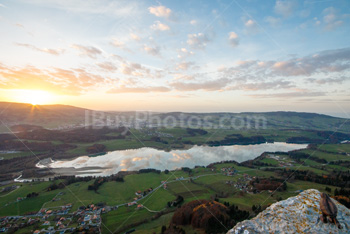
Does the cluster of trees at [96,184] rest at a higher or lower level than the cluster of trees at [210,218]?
lower

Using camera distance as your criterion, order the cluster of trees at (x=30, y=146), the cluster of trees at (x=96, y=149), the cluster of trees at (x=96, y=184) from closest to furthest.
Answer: the cluster of trees at (x=96, y=184)
the cluster of trees at (x=30, y=146)
the cluster of trees at (x=96, y=149)

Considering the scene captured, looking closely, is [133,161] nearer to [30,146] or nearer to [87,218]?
[87,218]

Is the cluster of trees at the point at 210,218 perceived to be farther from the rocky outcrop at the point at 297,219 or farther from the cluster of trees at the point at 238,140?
the cluster of trees at the point at 238,140

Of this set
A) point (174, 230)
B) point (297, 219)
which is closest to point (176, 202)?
point (174, 230)

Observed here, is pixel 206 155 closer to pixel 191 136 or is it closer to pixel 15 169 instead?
pixel 191 136

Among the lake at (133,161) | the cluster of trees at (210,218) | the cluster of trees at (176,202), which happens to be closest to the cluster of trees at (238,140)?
the lake at (133,161)

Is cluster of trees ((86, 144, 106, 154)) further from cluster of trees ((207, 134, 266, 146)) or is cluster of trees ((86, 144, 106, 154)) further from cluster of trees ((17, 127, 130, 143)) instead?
cluster of trees ((207, 134, 266, 146))

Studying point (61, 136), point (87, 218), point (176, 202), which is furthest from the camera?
point (61, 136)

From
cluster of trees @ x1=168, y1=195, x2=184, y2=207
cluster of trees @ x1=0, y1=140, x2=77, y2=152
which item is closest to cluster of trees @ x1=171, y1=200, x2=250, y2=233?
cluster of trees @ x1=168, y1=195, x2=184, y2=207
